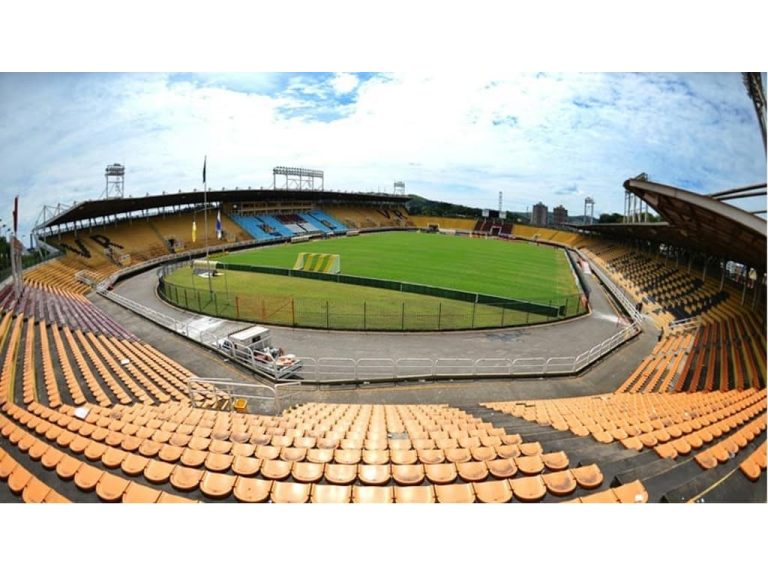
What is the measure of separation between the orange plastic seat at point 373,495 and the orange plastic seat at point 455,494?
0.53 meters

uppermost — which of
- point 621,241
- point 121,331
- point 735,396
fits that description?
point 621,241

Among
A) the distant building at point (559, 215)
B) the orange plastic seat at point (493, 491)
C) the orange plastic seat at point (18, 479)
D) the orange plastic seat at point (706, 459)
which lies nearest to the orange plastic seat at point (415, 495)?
the orange plastic seat at point (493, 491)

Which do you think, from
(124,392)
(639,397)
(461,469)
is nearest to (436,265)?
(639,397)

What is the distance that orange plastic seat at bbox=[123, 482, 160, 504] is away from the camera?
4344mm

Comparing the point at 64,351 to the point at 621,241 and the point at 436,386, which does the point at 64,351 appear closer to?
the point at 436,386

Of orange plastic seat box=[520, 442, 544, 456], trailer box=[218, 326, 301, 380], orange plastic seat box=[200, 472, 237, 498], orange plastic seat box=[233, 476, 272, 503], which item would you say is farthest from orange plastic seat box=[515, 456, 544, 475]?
trailer box=[218, 326, 301, 380]

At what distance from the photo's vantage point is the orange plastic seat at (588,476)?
178 inches

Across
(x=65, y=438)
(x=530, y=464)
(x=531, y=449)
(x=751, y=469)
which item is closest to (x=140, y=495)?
(x=65, y=438)

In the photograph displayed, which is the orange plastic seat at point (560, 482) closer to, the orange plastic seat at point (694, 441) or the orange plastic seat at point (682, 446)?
the orange plastic seat at point (682, 446)

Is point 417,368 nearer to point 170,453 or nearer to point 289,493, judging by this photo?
point 170,453

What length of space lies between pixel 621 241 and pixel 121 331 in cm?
5130

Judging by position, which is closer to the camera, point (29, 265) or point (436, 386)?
point (436, 386)

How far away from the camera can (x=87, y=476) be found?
15.6ft

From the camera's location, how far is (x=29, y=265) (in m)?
28.3
